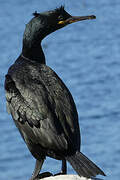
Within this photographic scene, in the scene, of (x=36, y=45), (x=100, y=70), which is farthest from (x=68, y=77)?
(x=36, y=45)

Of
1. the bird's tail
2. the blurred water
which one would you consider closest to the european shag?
the bird's tail

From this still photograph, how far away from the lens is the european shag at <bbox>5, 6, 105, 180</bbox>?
7.08 m

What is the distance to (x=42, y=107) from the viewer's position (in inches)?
284

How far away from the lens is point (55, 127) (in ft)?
23.3

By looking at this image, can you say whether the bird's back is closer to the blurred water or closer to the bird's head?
the bird's head

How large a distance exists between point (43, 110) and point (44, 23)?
1.11 m

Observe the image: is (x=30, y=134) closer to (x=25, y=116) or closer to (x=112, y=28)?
(x=25, y=116)

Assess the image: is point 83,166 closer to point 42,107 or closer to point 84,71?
point 42,107

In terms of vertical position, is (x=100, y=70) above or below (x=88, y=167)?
above

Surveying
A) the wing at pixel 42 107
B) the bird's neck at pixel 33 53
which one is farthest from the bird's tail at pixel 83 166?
the bird's neck at pixel 33 53

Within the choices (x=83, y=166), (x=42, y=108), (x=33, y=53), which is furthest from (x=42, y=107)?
(x=33, y=53)

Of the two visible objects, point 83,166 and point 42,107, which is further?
point 42,107

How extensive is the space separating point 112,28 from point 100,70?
437cm

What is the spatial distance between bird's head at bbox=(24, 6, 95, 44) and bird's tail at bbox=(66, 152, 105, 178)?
1.51 meters
